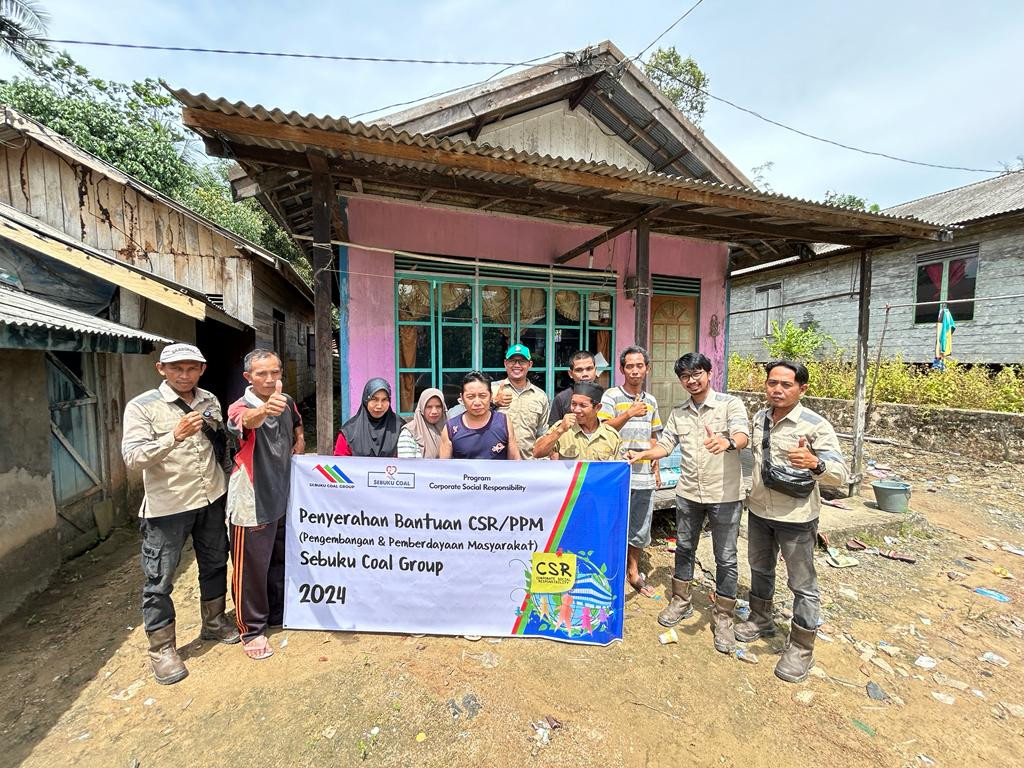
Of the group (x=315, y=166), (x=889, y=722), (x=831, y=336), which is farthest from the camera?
(x=831, y=336)

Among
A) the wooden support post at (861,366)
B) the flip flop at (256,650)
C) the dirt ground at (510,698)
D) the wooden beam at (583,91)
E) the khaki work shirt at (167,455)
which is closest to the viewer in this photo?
the dirt ground at (510,698)

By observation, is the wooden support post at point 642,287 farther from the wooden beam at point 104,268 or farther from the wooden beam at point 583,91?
the wooden beam at point 104,268

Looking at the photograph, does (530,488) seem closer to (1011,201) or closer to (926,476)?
(926,476)

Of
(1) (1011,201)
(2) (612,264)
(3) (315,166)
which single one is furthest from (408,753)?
(1) (1011,201)

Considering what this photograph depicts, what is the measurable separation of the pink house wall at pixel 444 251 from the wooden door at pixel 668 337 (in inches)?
16.3

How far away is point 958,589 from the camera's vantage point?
12.1 feet

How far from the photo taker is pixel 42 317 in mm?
3021

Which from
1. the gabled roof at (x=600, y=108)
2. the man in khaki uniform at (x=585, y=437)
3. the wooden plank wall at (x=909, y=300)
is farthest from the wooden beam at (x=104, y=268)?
the wooden plank wall at (x=909, y=300)

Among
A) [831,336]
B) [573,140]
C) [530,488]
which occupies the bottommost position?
[530,488]

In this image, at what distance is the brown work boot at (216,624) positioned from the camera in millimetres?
2783

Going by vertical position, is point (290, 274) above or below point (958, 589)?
above

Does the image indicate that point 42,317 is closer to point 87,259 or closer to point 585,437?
point 87,259

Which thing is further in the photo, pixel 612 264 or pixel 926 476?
pixel 926 476

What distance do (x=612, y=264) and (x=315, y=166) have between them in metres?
4.01
